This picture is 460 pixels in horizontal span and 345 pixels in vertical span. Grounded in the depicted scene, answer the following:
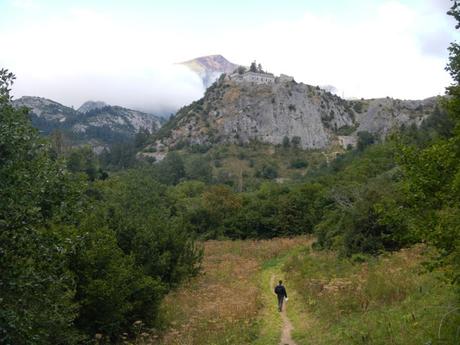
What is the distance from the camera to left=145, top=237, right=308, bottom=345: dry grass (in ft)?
50.4

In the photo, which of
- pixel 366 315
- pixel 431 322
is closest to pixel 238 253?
pixel 366 315

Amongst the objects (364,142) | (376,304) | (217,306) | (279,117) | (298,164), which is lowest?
(298,164)

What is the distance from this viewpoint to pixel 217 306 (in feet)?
63.5

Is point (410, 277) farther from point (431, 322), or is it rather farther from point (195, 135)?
point (195, 135)

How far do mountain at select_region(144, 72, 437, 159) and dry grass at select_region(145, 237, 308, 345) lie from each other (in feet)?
428

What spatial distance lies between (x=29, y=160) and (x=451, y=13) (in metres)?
10.1

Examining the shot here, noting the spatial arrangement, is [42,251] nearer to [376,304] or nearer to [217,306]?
[376,304]

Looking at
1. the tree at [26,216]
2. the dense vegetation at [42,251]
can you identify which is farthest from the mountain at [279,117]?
the tree at [26,216]

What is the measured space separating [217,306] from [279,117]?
154m

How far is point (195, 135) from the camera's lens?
Answer: 165000mm

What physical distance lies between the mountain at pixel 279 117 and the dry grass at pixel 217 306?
13048 centimetres

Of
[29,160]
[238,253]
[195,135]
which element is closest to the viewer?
[29,160]

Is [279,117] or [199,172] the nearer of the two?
[199,172]

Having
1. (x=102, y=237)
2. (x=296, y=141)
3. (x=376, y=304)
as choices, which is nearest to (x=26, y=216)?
(x=102, y=237)
